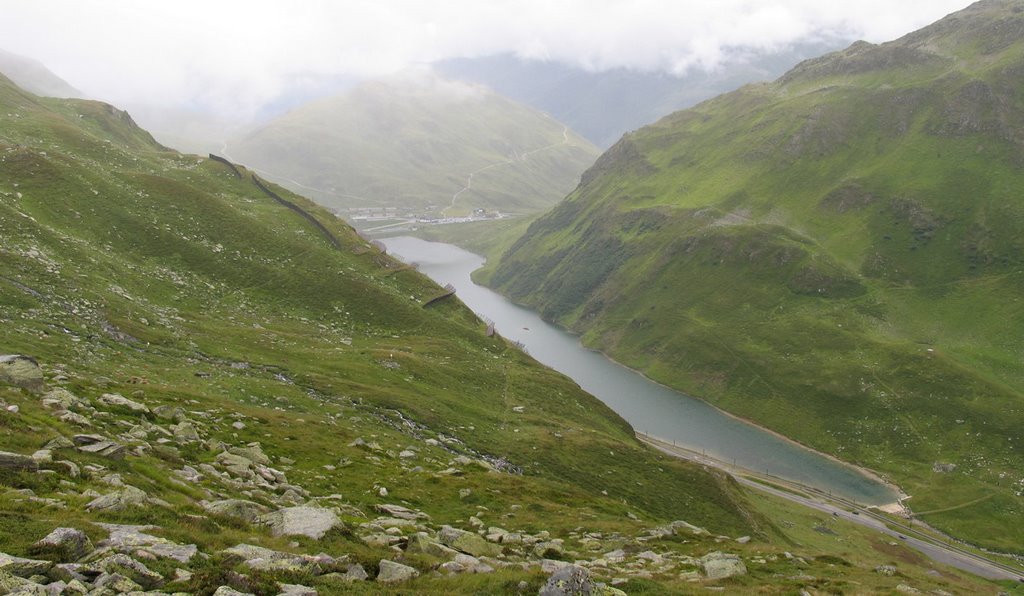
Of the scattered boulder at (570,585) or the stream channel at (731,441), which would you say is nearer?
the scattered boulder at (570,585)

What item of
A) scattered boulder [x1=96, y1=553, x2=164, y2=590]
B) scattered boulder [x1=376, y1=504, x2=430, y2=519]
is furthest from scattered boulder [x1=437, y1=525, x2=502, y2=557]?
scattered boulder [x1=96, y1=553, x2=164, y2=590]

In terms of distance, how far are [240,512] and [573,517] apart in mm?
27793

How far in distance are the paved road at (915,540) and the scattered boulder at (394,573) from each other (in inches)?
4876

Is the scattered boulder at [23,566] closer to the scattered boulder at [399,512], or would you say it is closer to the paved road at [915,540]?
the scattered boulder at [399,512]

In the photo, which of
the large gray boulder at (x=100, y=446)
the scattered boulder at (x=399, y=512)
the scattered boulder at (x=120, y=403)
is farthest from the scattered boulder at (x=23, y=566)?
the scattered boulder at (x=120, y=403)

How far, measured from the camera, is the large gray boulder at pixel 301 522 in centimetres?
2317

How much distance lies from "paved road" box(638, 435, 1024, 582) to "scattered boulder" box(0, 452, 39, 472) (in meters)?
131

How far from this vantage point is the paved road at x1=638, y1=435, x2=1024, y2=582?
106m

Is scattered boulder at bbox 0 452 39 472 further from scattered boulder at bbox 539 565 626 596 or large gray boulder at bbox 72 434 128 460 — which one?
scattered boulder at bbox 539 565 626 596

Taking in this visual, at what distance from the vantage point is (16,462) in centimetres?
2050

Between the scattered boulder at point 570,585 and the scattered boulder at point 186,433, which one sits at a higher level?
the scattered boulder at point 570,585

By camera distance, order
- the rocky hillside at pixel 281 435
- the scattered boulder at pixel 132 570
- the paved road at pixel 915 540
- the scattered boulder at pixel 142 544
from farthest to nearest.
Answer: the paved road at pixel 915 540 → the rocky hillside at pixel 281 435 → the scattered boulder at pixel 142 544 → the scattered boulder at pixel 132 570

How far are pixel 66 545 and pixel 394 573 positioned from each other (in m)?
9.60

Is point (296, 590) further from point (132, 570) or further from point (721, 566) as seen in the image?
point (721, 566)
